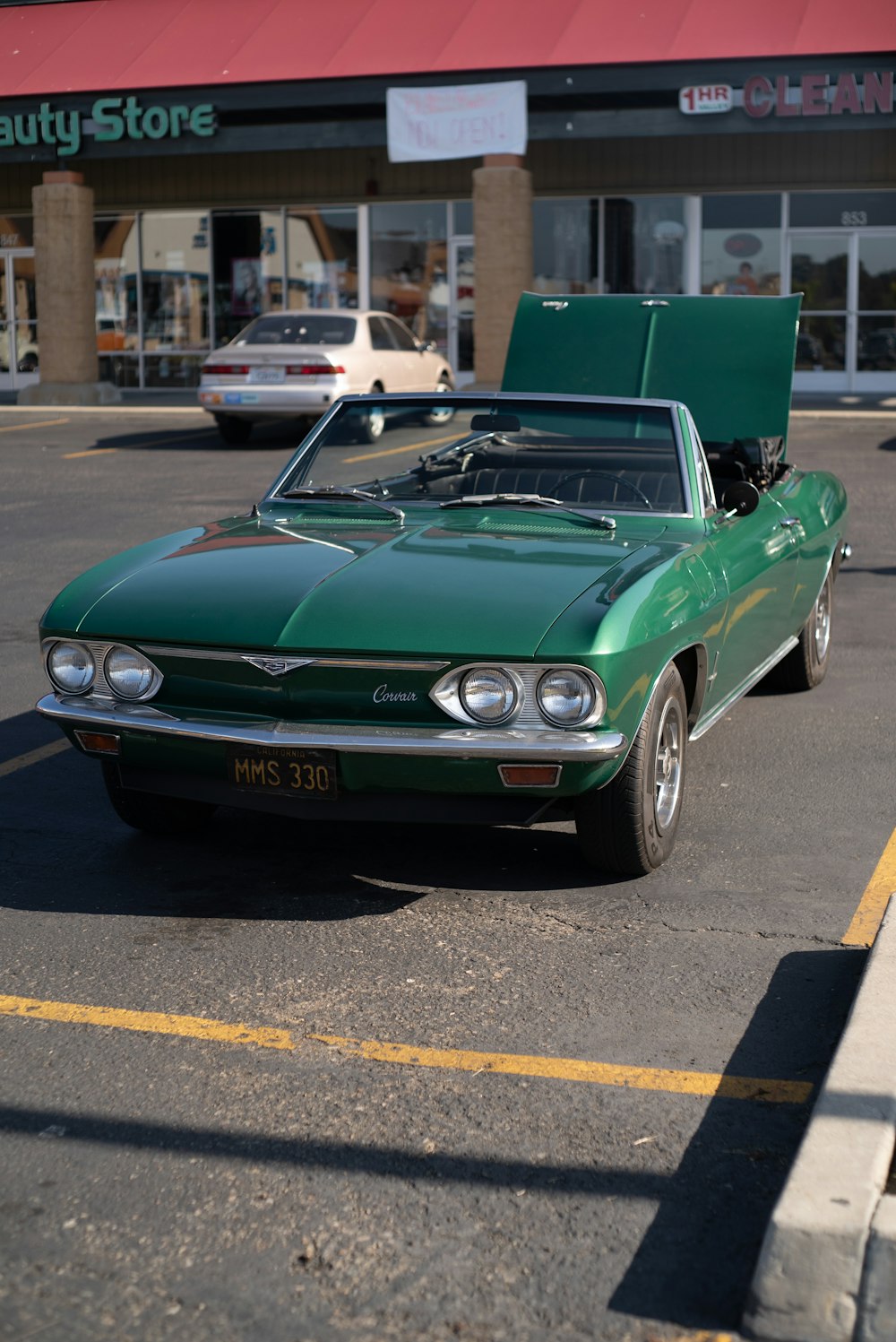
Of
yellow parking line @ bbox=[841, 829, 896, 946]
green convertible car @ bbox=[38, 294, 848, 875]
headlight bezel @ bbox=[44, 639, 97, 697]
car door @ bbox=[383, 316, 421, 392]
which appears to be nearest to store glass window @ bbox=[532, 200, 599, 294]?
car door @ bbox=[383, 316, 421, 392]

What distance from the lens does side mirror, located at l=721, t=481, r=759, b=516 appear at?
618cm

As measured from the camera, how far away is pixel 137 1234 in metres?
3.13

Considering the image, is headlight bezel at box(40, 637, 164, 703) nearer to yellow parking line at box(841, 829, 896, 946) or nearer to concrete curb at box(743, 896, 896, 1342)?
yellow parking line at box(841, 829, 896, 946)

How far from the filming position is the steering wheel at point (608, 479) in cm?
625

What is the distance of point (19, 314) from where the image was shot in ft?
99.2

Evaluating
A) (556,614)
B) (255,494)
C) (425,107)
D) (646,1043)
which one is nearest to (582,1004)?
(646,1043)

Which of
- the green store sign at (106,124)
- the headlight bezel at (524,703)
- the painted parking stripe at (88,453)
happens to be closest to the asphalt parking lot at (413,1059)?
the headlight bezel at (524,703)

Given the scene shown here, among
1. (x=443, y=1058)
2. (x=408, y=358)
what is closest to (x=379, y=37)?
(x=408, y=358)

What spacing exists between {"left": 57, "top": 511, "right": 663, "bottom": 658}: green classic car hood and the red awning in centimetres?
1857

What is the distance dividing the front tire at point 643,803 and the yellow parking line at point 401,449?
2.01 metres

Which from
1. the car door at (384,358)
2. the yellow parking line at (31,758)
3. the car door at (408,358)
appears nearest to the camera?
the yellow parking line at (31,758)

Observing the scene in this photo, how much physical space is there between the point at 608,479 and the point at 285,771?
215 cm

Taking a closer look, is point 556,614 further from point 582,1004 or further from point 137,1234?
point 137,1234

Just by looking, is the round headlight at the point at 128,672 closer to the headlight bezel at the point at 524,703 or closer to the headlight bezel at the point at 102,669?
the headlight bezel at the point at 102,669
